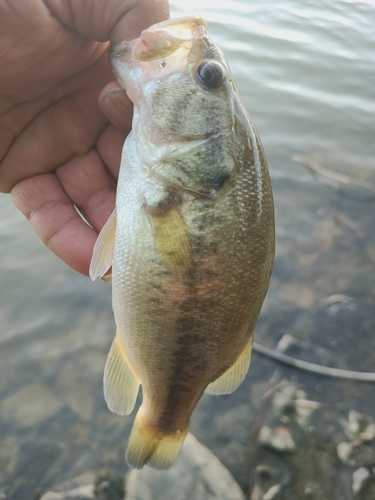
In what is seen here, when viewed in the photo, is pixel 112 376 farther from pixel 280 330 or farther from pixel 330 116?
pixel 330 116

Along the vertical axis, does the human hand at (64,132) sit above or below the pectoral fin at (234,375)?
above

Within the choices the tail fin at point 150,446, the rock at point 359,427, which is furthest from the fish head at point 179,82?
the rock at point 359,427

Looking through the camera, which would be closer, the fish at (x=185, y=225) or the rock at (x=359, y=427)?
the fish at (x=185, y=225)

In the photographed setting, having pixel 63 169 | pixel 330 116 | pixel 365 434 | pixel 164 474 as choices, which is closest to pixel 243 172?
pixel 63 169

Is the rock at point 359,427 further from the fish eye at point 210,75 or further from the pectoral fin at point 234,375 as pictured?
the fish eye at point 210,75

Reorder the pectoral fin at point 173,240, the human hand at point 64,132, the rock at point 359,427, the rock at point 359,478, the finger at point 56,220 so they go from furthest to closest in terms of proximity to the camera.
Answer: the rock at point 359,427 → the rock at point 359,478 → the finger at point 56,220 → the human hand at point 64,132 → the pectoral fin at point 173,240

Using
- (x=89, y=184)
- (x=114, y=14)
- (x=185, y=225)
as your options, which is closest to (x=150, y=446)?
(x=185, y=225)
